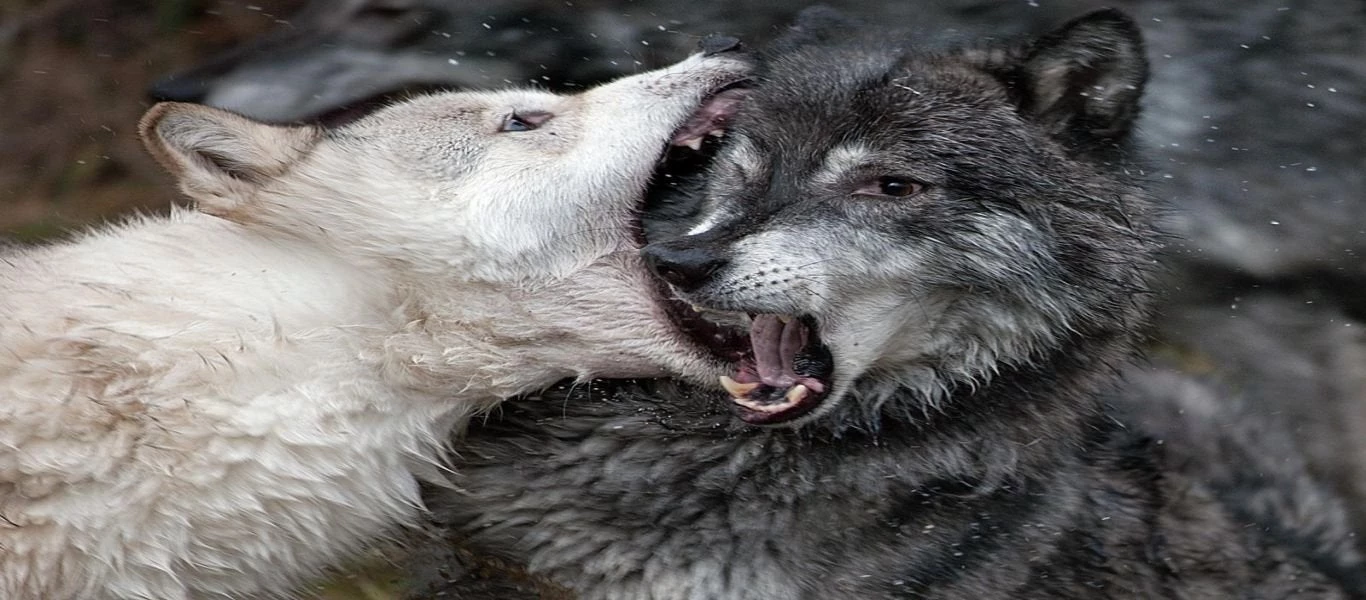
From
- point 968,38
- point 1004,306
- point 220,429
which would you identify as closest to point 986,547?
point 1004,306

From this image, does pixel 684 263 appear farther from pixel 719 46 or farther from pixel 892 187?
pixel 719 46

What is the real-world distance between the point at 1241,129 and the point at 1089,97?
2.70 meters

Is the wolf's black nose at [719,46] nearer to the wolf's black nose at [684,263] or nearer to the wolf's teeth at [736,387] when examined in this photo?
the wolf's black nose at [684,263]

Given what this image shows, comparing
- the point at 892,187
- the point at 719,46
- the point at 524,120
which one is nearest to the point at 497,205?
the point at 524,120

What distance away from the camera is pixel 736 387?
374 cm

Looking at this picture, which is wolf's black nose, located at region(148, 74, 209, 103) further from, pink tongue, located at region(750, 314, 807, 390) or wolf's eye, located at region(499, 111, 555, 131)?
pink tongue, located at region(750, 314, 807, 390)

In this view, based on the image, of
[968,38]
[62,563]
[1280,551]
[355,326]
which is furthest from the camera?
[1280,551]

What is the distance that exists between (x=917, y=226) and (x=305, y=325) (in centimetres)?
162

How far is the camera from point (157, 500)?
342cm

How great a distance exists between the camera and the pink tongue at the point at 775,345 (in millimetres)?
3799

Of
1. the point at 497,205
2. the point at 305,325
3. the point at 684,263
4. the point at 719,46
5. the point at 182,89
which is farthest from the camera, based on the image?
the point at 182,89

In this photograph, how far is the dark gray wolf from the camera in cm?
372

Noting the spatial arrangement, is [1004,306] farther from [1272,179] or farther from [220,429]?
[1272,179]

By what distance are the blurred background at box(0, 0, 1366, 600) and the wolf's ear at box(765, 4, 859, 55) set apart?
139cm
